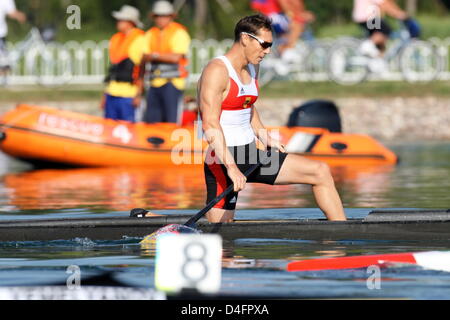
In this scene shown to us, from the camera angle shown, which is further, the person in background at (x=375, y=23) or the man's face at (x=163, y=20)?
the person in background at (x=375, y=23)

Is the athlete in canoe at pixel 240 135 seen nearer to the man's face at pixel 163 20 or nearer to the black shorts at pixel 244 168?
the black shorts at pixel 244 168

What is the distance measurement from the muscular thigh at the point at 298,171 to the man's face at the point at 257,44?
762 mm

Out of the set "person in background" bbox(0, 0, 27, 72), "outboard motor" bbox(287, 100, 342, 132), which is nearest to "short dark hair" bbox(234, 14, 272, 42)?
"outboard motor" bbox(287, 100, 342, 132)

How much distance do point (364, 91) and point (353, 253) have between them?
1464 centimetres

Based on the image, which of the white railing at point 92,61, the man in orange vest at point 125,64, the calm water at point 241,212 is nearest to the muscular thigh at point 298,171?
the calm water at point 241,212

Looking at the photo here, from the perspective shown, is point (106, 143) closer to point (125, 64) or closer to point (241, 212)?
point (125, 64)

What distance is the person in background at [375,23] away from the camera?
75.5ft

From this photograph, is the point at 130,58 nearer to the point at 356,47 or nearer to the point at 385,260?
the point at 356,47

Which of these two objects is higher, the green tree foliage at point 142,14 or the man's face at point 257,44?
the green tree foliage at point 142,14

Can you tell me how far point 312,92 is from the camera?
78.3 feet

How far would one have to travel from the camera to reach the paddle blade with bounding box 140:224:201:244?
9492 millimetres

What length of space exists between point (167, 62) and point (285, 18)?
722cm

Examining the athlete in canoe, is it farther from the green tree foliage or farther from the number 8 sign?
the green tree foliage
